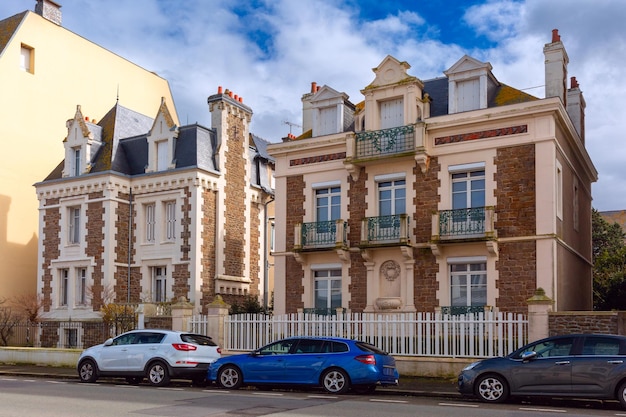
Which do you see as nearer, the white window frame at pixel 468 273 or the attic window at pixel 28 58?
the white window frame at pixel 468 273

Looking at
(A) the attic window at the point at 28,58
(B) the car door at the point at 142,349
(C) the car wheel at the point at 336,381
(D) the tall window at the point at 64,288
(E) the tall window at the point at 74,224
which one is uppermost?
(A) the attic window at the point at 28,58

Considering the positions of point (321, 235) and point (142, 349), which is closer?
point (142, 349)

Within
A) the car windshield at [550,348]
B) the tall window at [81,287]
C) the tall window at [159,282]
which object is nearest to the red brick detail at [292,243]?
the tall window at [159,282]

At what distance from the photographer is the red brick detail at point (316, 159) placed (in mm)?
25562

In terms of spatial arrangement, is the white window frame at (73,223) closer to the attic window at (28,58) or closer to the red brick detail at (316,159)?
the attic window at (28,58)

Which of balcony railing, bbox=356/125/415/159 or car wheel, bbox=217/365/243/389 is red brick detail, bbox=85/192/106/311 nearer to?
balcony railing, bbox=356/125/415/159

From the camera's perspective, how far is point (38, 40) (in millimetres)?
37438

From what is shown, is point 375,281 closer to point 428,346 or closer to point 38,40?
point 428,346

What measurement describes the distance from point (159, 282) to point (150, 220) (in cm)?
262

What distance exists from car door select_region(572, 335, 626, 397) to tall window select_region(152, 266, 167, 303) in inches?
784

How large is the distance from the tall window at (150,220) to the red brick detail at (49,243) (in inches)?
160

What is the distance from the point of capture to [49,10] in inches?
1550

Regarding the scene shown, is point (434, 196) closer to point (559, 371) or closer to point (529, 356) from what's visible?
point (529, 356)

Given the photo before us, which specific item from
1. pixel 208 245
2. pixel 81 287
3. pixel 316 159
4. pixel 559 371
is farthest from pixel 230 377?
pixel 81 287
